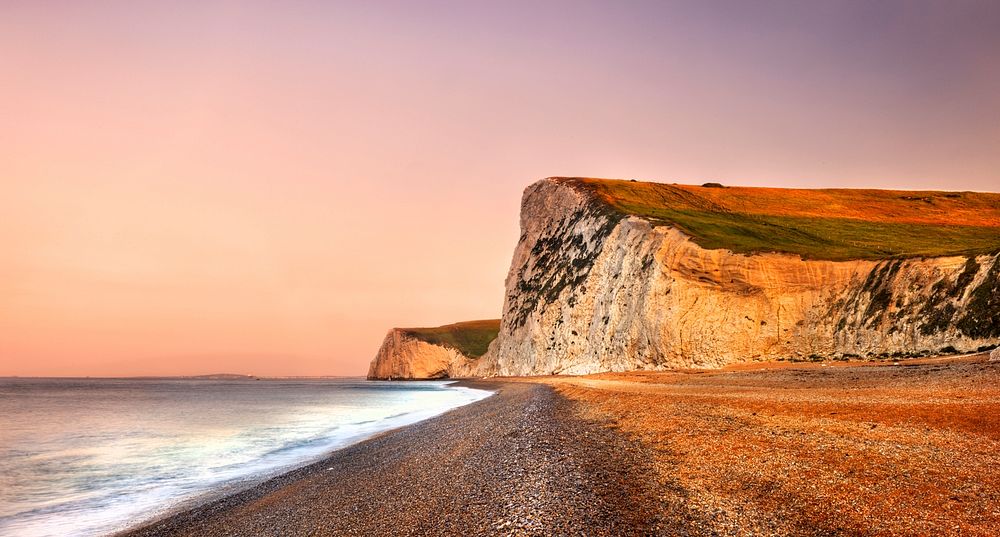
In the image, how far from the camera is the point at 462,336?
160 meters

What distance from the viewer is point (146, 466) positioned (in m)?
19.7

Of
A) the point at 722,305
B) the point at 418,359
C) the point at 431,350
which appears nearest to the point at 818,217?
the point at 722,305

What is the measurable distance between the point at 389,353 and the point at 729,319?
130996 mm

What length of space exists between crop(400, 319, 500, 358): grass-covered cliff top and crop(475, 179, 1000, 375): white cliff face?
69.0 meters

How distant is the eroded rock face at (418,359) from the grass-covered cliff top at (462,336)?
1525 millimetres

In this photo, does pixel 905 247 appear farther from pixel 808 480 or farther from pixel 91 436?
pixel 91 436

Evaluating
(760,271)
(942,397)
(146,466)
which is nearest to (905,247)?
(760,271)

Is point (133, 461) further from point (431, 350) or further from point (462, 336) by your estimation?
point (462, 336)

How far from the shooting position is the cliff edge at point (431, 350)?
149 m

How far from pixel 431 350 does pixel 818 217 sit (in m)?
108

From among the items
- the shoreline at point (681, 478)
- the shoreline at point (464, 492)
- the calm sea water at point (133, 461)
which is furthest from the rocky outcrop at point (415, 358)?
the shoreline at point (681, 478)

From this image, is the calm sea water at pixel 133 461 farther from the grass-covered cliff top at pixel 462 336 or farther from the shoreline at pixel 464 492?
the grass-covered cliff top at pixel 462 336

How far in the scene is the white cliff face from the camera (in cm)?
3481

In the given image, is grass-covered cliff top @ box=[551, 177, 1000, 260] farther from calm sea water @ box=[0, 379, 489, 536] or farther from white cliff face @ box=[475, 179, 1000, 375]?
calm sea water @ box=[0, 379, 489, 536]
